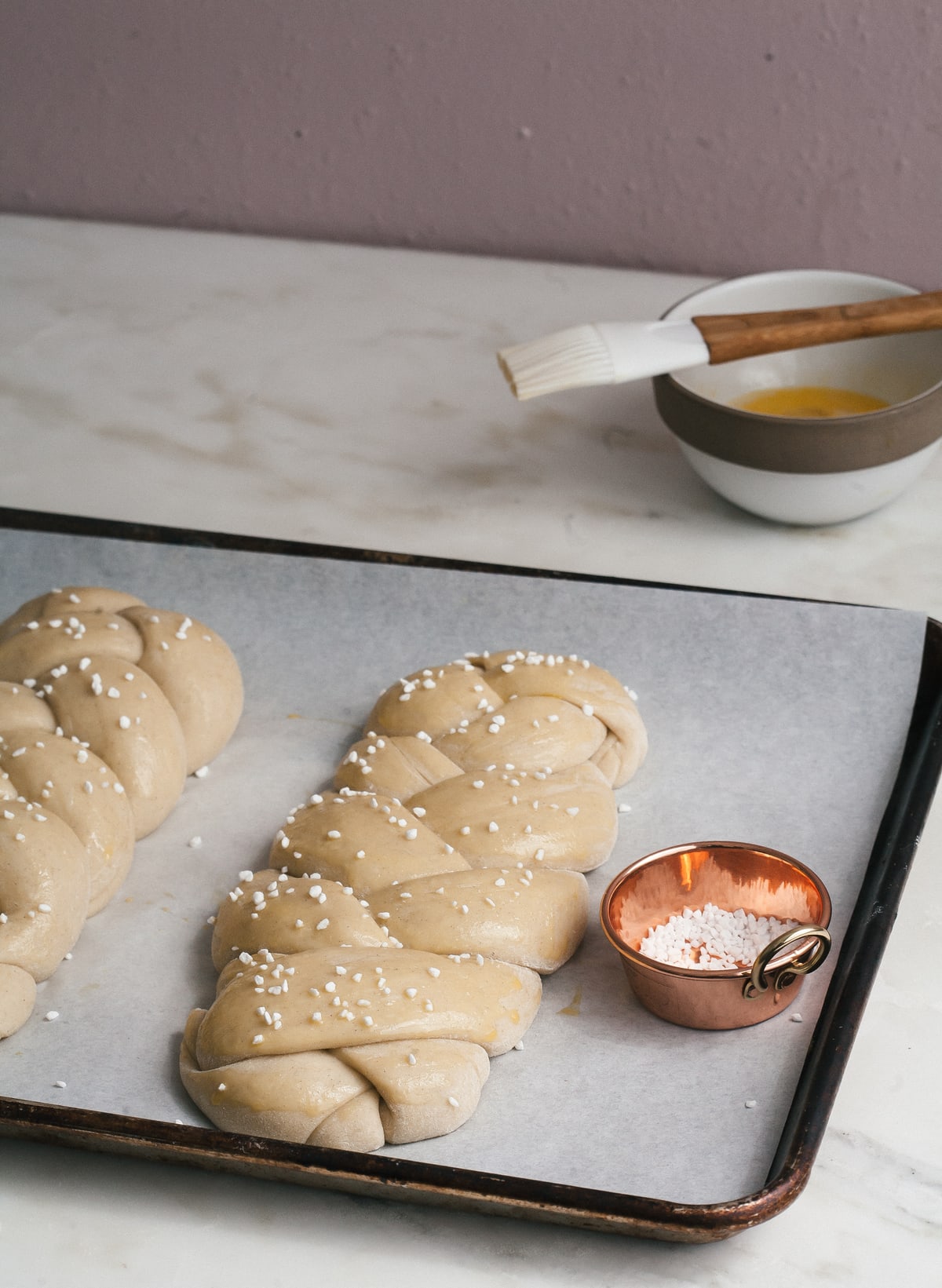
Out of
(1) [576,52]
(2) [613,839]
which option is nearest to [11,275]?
(1) [576,52]

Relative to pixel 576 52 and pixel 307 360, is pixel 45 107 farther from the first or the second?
pixel 576 52

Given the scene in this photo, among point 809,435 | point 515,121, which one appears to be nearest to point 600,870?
point 809,435

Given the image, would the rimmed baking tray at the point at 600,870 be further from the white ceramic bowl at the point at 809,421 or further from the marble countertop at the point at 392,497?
the white ceramic bowl at the point at 809,421

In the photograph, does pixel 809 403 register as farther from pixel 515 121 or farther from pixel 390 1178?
pixel 390 1178

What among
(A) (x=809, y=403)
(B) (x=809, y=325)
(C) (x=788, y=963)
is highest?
(B) (x=809, y=325)

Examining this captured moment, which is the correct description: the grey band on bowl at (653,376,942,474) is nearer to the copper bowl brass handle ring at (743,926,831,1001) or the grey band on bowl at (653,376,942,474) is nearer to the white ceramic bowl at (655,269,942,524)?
the white ceramic bowl at (655,269,942,524)

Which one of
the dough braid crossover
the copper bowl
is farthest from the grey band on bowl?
the copper bowl

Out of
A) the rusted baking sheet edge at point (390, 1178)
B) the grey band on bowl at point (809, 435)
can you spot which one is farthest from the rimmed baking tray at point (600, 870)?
the grey band on bowl at point (809, 435)
